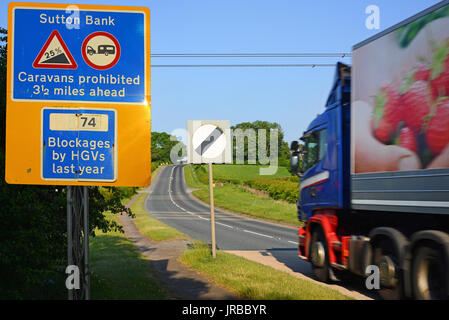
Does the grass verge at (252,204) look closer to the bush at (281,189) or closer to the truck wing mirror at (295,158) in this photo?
the bush at (281,189)

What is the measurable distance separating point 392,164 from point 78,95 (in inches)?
201

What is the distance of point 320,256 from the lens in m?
10.3

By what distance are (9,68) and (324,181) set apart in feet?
23.6

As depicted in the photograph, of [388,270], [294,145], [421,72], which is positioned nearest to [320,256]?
[388,270]

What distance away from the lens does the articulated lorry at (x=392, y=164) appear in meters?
6.65

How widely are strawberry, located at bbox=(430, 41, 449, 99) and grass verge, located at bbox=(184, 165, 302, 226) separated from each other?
911 inches

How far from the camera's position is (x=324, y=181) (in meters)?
10.4

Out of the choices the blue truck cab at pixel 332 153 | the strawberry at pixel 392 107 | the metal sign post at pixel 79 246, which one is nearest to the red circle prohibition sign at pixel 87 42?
the metal sign post at pixel 79 246

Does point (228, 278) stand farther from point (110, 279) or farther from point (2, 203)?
point (2, 203)

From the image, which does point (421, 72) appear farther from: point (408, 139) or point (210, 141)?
point (210, 141)

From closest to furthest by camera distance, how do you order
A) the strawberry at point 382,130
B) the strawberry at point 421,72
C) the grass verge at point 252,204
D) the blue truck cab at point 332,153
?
the strawberry at point 421,72
the strawberry at point 382,130
the blue truck cab at point 332,153
the grass verge at point 252,204

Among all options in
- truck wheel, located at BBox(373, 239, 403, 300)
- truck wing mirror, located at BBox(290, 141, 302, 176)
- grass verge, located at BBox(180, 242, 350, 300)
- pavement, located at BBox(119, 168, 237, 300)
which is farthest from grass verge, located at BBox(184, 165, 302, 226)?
truck wheel, located at BBox(373, 239, 403, 300)

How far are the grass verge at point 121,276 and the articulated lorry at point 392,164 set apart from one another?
3788 mm

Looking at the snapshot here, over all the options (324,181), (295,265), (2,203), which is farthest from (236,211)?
(2,203)
